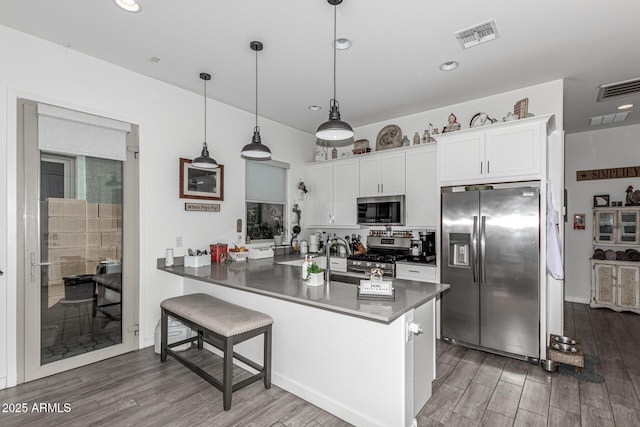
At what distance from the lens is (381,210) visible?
4535 mm

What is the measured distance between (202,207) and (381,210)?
2450 mm

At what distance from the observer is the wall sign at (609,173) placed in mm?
5023

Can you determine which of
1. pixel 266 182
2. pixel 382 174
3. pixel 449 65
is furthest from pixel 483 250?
pixel 266 182

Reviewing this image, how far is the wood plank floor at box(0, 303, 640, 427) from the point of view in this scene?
223 cm

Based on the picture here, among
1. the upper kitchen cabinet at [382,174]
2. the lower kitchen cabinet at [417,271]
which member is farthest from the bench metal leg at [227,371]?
the upper kitchen cabinet at [382,174]

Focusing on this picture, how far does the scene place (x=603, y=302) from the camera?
5.04 m

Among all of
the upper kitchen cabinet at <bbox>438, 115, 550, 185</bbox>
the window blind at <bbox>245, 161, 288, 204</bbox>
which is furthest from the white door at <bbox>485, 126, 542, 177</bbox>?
the window blind at <bbox>245, 161, 288, 204</bbox>

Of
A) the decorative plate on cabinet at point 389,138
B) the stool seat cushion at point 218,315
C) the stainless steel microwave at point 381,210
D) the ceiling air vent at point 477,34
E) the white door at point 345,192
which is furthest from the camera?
the white door at point 345,192

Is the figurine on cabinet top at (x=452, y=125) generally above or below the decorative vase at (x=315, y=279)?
above

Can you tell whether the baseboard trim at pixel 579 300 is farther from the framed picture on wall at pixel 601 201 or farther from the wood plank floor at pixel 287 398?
the wood plank floor at pixel 287 398

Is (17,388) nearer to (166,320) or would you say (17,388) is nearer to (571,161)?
(166,320)

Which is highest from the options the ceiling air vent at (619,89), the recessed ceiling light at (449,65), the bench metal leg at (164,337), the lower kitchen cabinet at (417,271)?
the recessed ceiling light at (449,65)

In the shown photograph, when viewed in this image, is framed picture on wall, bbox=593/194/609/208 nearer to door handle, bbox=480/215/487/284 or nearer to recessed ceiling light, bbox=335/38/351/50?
door handle, bbox=480/215/487/284

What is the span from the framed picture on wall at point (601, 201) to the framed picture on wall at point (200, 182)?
6.10 meters
